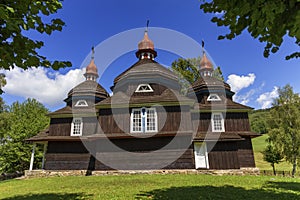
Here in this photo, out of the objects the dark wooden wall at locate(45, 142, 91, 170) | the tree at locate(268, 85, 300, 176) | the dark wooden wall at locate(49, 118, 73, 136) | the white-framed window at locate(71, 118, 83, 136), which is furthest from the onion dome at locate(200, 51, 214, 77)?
the dark wooden wall at locate(45, 142, 91, 170)

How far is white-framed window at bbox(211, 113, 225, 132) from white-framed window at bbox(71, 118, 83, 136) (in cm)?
1284

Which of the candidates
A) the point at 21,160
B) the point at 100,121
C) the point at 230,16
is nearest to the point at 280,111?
the point at 100,121

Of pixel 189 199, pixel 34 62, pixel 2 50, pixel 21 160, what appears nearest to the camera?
pixel 2 50

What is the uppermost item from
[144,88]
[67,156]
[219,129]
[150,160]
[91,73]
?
[91,73]

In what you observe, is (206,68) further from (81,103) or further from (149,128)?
(81,103)

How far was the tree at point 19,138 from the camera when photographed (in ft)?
91.4

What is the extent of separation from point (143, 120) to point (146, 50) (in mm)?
10462

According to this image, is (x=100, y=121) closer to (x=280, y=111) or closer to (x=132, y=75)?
(x=132, y=75)

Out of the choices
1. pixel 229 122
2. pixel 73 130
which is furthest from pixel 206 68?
pixel 73 130

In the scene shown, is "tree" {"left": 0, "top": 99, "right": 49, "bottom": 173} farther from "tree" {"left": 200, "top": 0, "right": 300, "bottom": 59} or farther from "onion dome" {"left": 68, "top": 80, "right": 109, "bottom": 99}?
"tree" {"left": 200, "top": 0, "right": 300, "bottom": 59}

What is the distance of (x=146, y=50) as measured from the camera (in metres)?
24.2

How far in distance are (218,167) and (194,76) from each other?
17671 mm

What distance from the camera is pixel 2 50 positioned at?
405 centimetres

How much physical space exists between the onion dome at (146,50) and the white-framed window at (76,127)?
991 centimetres
